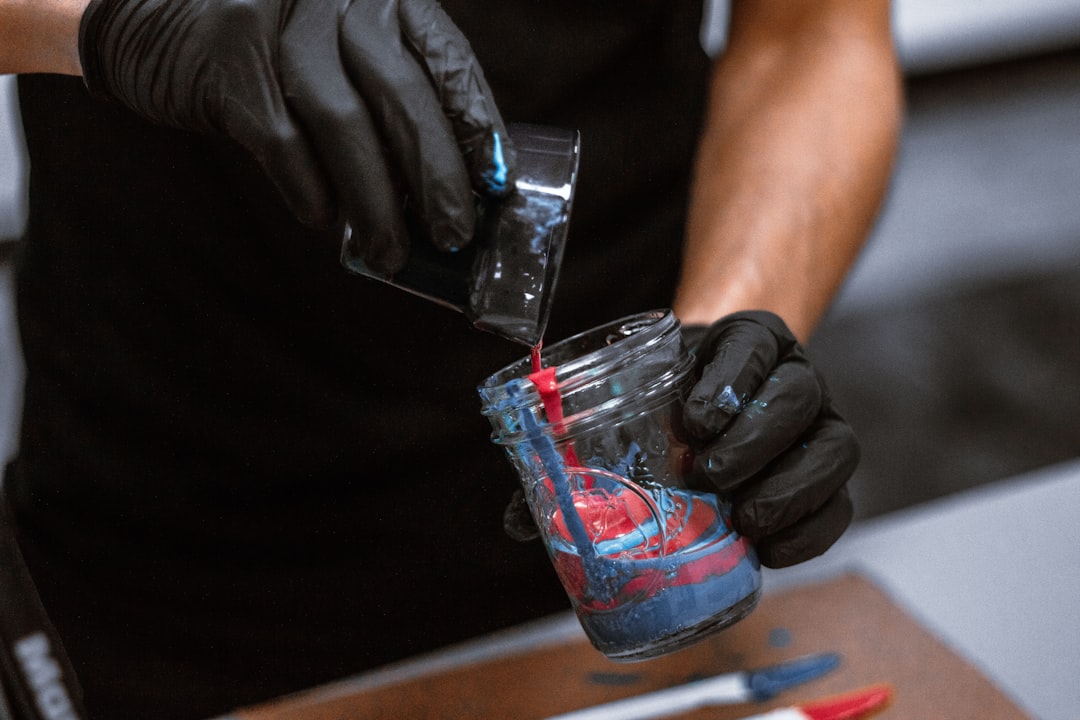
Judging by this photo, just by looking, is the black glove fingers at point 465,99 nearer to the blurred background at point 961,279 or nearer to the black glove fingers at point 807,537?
the black glove fingers at point 807,537

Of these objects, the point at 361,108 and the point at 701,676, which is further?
the point at 701,676

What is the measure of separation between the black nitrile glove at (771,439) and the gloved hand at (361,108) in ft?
0.72

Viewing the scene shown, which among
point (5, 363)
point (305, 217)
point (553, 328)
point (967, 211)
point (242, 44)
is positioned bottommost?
point (967, 211)

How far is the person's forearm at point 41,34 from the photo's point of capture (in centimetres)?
76

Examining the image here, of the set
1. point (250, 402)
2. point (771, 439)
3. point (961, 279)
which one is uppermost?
point (771, 439)

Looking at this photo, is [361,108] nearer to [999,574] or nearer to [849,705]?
[849,705]

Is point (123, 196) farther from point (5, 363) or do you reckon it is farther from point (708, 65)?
point (5, 363)

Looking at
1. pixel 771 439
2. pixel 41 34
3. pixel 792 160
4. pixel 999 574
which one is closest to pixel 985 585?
pixel 999 574

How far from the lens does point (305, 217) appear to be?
65cm

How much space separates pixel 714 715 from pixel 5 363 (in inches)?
116

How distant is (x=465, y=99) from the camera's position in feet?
2.04

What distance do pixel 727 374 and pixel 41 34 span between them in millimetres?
562

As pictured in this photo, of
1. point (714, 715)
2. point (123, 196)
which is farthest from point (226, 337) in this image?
point (714, 715)

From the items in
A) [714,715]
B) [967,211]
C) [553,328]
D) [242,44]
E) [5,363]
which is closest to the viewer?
[242,44]
